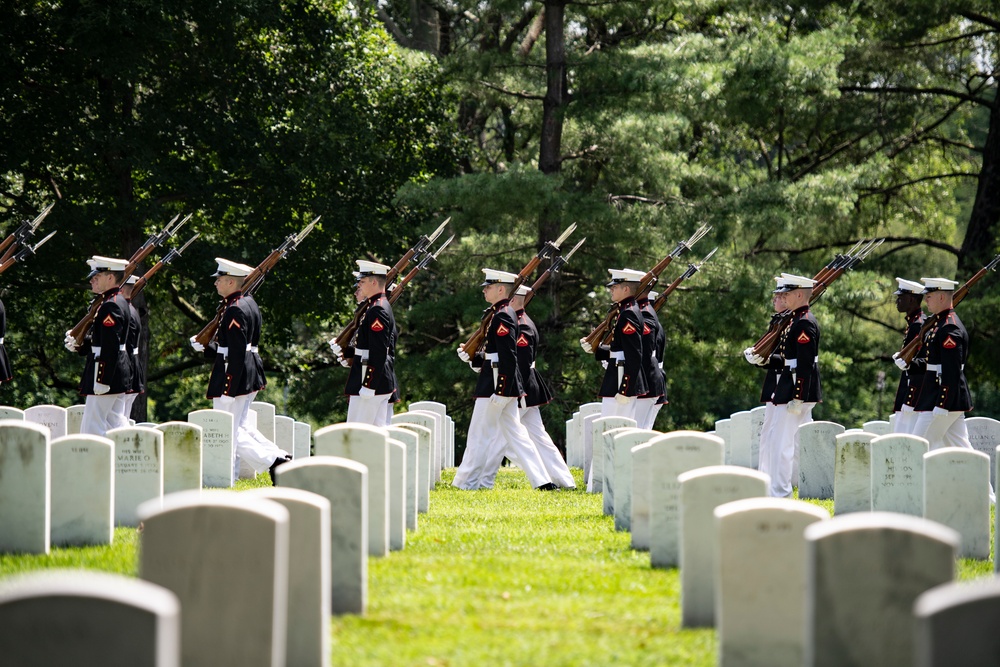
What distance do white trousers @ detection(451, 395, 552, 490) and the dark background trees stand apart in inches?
270

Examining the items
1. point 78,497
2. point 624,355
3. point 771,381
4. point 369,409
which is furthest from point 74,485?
point 624,355

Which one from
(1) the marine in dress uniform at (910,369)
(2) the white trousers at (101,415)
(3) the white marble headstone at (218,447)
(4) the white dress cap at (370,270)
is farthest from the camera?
(4) the white dress cap at (370,270)

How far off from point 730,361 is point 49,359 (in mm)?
12677

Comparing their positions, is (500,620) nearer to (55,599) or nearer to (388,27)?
(55,599)

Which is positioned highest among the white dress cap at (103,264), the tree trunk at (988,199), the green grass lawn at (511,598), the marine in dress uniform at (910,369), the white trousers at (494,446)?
the tree trunk at (988,199)

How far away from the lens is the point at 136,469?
30.9ft

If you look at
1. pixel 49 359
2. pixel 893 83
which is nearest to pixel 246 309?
pixel 49 359

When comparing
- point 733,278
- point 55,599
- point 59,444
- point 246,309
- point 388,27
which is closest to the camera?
point 55,599

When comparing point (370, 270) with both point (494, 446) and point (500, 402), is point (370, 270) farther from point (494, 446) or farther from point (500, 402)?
point (494, 446)

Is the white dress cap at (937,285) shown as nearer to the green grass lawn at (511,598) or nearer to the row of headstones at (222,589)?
the green grass lawn at (511,598)

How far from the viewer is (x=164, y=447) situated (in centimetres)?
1041

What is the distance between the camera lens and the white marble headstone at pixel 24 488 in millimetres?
8055


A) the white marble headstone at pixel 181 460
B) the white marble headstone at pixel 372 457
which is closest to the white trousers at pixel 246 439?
the white marble headstone at pixel 181 460

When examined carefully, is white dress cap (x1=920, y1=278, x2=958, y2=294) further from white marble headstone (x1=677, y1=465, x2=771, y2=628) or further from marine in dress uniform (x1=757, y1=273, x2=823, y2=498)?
white marble headstone (x1=677, y1=465, x2=771, y2=628)
